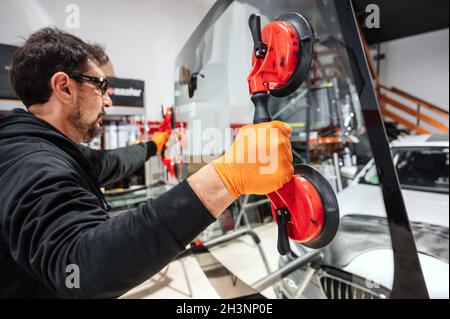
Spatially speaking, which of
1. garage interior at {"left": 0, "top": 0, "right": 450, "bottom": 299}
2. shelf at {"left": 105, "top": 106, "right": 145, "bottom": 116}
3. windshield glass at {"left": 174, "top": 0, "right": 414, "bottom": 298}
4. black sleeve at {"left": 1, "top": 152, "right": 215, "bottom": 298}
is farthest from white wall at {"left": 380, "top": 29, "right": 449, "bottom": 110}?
black sleeve at {"left": 1, "top": 152, "right": 215, "bottom": 298}

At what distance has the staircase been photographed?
4067mm

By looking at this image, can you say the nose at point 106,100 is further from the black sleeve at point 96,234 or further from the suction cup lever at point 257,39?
the suction cup lever at point 257,39

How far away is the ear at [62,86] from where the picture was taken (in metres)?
0.61

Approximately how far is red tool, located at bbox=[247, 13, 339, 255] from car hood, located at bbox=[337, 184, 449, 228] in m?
1.05

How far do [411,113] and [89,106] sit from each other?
4.94m

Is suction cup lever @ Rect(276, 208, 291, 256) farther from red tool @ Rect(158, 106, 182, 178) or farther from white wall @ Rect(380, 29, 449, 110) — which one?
white wall @ Rect(380, 29, 449, 110)

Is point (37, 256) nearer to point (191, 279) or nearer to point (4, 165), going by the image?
point (4, 165)

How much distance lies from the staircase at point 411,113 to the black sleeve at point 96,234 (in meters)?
4.52

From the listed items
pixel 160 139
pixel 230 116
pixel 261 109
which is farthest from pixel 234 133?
pixel 160 139

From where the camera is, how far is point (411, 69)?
13.1 ft

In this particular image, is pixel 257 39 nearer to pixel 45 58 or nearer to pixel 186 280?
pixel 45 58

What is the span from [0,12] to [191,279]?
1.06m

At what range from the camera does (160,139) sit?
105 centimetres
